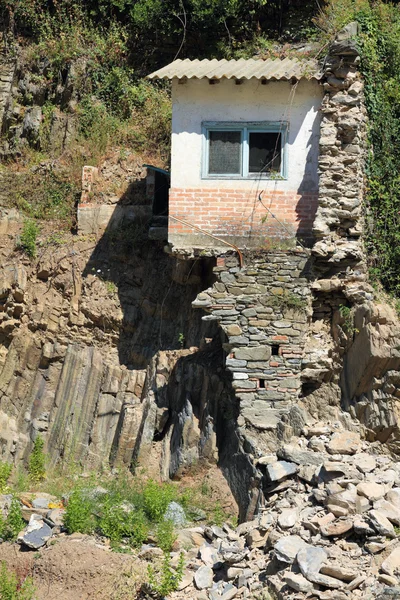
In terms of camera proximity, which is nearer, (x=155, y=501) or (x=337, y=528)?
(x=337, y=528)

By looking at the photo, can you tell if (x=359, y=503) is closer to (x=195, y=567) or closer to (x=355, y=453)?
(x=355, y=453)

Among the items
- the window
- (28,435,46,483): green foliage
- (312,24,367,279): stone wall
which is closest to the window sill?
the window

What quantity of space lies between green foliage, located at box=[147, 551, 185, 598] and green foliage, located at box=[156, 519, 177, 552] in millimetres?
455

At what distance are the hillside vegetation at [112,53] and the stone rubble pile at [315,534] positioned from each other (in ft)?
22.6

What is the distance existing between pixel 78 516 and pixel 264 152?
225 inches

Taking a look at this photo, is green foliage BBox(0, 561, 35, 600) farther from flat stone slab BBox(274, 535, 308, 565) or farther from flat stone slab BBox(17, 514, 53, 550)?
flat stone slab BBox(274, 535, 308, 565)

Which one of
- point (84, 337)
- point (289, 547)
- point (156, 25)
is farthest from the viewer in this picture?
point (156, 25)

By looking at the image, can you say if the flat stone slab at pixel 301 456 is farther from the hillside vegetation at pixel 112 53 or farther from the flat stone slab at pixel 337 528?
the hillside vegetation at pixel 112 53

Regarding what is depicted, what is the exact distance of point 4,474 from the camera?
43.0ft

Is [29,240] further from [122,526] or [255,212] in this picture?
[122,526]

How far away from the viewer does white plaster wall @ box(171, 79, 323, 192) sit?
42.5ft

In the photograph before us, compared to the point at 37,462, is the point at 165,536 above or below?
below

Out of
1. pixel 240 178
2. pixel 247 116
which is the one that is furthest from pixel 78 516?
pixel 247 116

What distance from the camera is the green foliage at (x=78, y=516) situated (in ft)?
36.1
